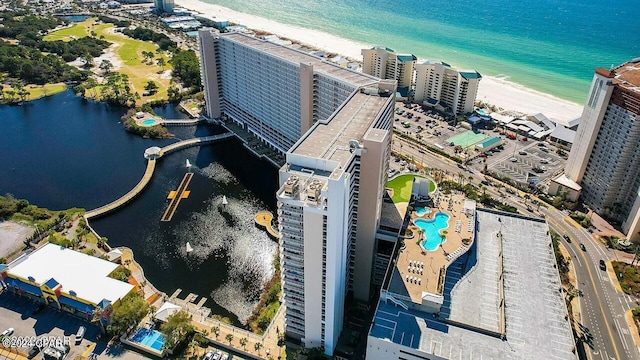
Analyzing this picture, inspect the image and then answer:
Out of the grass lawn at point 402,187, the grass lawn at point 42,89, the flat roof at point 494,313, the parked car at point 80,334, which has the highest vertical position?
the grass lawn at point 402,187

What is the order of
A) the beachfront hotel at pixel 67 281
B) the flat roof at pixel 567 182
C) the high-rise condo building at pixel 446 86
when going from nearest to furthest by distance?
1. the beachfront hotel at pixel 67 281
2. the flat roof at pixel 567 182
3. the high-rise condo building at pixel 446 86

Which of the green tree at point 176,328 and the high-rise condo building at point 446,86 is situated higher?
the high-rise condo building at point 446,86

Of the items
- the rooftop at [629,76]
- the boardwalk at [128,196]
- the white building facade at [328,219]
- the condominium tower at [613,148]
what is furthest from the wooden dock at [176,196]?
the rooftop at [629,76]

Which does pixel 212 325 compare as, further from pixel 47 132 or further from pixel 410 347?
pixel 47 132

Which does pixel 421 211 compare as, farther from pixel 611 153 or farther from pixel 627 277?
pixel 611 153

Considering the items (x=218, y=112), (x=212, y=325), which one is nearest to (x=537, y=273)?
(x=212, y=325)

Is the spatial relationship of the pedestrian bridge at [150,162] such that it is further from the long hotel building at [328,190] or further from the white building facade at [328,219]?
the white building facade at [328,219]

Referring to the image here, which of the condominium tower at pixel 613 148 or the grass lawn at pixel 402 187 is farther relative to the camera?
the condominium tower at pixel 613 148
